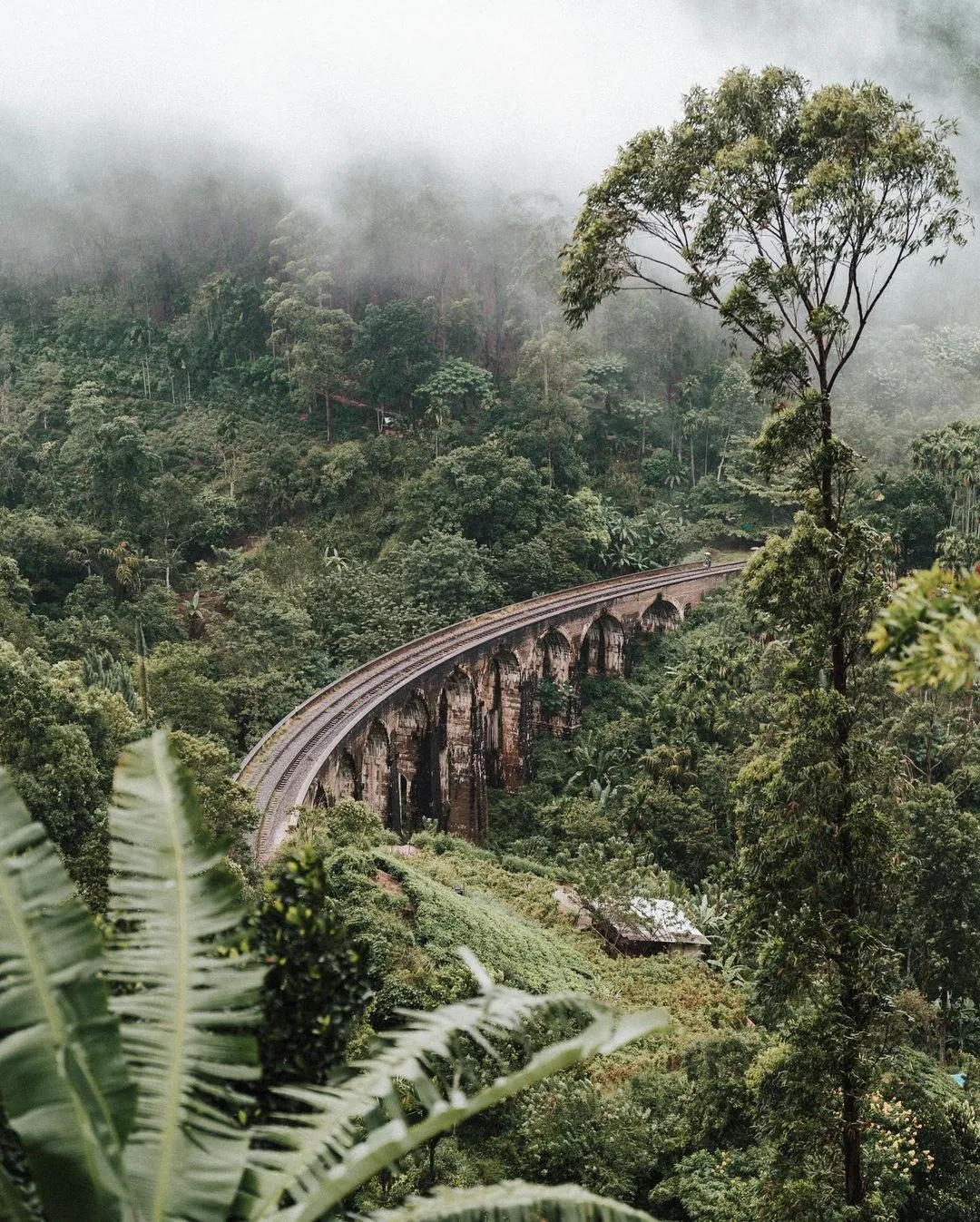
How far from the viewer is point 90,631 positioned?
30891 mm

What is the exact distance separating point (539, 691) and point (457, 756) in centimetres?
539

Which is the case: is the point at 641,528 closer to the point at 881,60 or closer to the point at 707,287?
the point at 707,287

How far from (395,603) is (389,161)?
28.1 meters

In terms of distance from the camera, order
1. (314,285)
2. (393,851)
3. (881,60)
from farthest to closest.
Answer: (881,60)
(314,285)
(393,851)

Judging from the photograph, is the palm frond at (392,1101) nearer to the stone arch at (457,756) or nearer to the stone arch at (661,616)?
the stone arch at (457,756)

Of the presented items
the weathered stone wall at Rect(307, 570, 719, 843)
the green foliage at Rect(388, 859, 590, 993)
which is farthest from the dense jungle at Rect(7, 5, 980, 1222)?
the weathered stone wall at Rect(307, 570, 719, 843)

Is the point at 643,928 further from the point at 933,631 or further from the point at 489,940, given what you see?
the point at 933,631

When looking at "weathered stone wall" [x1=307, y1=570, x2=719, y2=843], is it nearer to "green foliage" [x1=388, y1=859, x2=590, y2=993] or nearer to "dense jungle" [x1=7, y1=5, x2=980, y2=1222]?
"dense jungle" [x1=7, y1=5, x2=980, y2=1222]

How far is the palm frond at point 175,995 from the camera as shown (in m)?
3.16

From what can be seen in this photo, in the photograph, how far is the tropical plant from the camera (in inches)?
119

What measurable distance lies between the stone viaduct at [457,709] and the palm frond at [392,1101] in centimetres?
1578

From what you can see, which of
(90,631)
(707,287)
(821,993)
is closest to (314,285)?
(90,631)

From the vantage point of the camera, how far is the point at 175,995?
3305 millimetres

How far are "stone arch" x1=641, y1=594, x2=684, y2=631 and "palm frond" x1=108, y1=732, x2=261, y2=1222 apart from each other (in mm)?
39083
